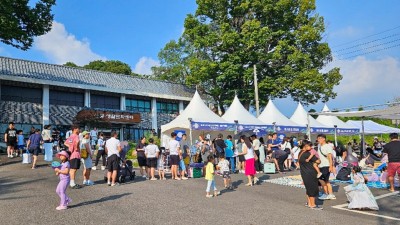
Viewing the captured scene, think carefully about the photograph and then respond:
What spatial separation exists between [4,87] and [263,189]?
21.9 metres

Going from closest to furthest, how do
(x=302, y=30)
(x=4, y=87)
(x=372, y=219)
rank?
1. (x=372, y=219)
2. (x=4, y=87)
3. (x=302, y=30)

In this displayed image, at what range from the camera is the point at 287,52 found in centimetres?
3103

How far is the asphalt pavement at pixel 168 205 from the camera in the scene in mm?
6984

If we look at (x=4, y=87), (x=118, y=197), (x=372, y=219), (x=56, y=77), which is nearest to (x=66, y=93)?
(x=56, y=77)

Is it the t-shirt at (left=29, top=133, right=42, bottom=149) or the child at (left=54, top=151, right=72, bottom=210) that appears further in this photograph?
the t-shirt at (left=29, top=133, right=42, bottom=149)

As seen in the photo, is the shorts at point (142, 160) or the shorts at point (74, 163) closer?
the shorts at point (74, 163)

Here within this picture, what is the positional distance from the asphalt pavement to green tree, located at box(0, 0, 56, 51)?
9202 mm

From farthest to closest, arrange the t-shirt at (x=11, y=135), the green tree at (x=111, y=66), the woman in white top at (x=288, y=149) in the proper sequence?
the green tree at (x=111, y=66) < the woman in white top at (x=288, y=149) < the t-shirt at (x=11, y=135)

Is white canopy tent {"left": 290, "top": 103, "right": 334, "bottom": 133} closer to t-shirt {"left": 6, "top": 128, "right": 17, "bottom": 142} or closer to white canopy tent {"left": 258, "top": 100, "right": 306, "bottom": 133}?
white canopy tent {"left": 258, "top": 100, "right": 306, "bottom": 133}

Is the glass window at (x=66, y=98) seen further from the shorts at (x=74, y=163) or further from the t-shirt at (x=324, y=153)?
the t-shirt at (x=324, y=153)

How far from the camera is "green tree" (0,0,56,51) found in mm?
17172

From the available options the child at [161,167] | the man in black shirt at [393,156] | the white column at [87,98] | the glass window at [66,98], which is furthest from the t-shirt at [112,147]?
the white column at [87,98]

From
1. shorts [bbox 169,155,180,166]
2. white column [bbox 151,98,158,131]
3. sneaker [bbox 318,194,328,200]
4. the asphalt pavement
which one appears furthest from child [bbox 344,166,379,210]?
white column [bbox 151,98,158,131]

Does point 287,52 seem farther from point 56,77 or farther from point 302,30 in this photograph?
point 56,77
